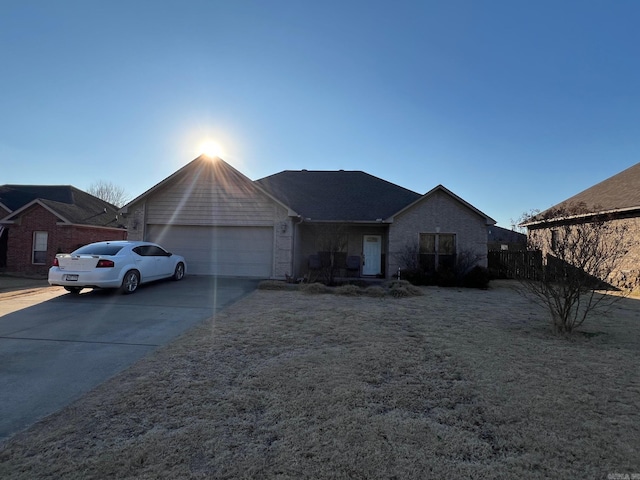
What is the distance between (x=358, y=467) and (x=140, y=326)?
5490 mm

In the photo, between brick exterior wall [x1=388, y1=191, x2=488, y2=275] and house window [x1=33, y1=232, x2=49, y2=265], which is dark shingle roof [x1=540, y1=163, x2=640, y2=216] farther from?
house window [x1=33, y1=232, x2=49, y2=265]

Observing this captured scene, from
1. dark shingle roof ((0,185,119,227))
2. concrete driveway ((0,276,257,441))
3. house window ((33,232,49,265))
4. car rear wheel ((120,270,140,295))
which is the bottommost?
concrete driveway ((0,276,257,441))

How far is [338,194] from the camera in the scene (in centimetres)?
1834

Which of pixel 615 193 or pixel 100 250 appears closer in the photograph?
pixel 100 250

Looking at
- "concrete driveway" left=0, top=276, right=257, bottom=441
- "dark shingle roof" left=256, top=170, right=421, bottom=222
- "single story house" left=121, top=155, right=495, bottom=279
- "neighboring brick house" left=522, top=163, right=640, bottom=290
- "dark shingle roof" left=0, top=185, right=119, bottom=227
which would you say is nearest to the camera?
"concrete driveway" left=0, top=276, right=257, bottom=441

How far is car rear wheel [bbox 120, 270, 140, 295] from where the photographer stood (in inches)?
378

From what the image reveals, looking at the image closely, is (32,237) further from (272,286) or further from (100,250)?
(272,286)

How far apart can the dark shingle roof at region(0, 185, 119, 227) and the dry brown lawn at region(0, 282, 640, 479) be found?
18355mm

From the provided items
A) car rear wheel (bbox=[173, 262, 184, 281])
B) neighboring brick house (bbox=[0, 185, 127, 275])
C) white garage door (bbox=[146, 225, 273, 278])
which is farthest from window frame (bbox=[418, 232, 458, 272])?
neighboring brick house (bbox=[0, 185, 127, 275])

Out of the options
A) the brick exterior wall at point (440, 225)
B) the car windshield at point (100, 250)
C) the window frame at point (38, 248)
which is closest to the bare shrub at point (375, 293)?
the brick exterior wall at point (440, 225)

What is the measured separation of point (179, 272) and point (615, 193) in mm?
19204

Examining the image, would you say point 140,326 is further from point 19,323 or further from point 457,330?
point 457,330

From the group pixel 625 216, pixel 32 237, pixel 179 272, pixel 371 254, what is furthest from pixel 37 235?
pixel 625 216

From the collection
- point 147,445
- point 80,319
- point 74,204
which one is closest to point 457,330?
point 147,445
